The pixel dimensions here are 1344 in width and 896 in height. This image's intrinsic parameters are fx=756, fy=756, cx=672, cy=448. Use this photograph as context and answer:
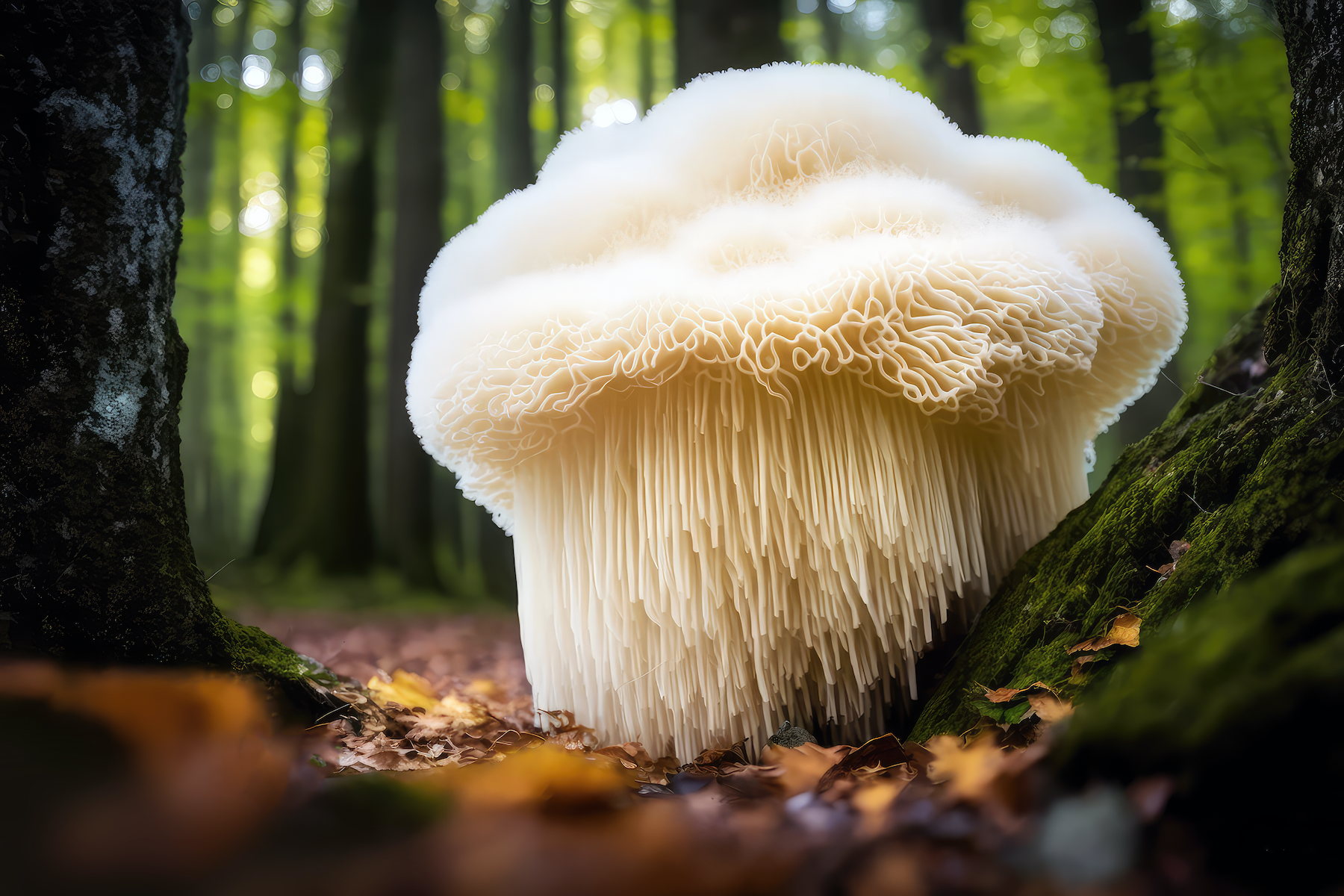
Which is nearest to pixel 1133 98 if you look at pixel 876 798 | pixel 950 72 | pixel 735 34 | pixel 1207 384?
pixel 950 72

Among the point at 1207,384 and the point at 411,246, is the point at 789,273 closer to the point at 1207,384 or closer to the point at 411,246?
the point at 1207,384

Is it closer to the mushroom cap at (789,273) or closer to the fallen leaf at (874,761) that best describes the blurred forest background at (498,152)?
the mushroom cap at (789,273)

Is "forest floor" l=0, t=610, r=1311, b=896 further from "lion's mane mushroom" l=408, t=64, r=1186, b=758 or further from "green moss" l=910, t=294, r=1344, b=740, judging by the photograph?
"lion's mane mushroom" l=408, t=64, r=1186, b=758

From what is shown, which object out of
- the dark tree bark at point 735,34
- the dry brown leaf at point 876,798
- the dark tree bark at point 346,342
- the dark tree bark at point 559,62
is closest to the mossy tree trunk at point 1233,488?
the dry brown leaf at point 876,798

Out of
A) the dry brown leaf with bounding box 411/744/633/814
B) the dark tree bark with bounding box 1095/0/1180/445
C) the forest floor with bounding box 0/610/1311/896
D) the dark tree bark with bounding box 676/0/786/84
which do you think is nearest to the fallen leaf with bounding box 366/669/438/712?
the forest floor with bounding box 0/610/1311/896

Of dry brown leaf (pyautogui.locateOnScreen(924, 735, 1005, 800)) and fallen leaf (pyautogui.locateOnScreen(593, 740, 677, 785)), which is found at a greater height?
dry brown leaf (pyautogui.locateOnScreen(924, 735, 1005, 800))

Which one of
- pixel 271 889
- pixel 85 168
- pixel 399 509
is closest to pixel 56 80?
pixel 85 168

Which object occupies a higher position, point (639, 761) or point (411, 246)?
point (411, 246)
